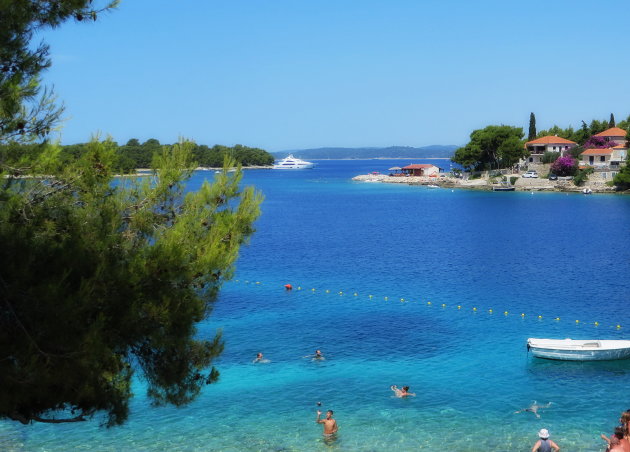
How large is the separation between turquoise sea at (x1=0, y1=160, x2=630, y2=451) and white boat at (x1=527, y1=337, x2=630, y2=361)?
0.33 metres

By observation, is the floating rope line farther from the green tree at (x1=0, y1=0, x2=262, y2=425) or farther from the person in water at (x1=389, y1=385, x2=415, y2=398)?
the green tree at (x1=0, y1=0, x2=262, y2=425)

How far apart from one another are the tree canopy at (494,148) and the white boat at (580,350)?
9618 cm

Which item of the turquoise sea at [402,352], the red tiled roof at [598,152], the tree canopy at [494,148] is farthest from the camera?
the tree canopy at [494,148]

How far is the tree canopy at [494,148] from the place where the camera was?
118312 millimetres

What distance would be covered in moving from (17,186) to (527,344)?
21613 millimetres

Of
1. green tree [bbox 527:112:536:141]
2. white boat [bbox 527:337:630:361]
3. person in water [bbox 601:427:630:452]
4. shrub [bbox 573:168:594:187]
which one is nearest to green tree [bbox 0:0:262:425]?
person in water [bbox 601:427:630:452]

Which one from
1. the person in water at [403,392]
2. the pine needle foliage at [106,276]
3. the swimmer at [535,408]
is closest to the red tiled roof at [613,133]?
the swimmer at [535,408]

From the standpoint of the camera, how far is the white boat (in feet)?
83.5

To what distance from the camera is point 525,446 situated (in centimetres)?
1903

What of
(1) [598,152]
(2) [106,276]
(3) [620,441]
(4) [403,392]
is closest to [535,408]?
(4) [403,392]

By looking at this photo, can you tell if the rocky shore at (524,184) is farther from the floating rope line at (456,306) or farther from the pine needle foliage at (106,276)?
the pine needle foliage at (106,276)

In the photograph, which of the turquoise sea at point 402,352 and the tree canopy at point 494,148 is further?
the tree canopy at point 494,148

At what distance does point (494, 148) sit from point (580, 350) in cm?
10076

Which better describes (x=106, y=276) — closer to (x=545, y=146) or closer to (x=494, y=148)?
(x=494, y=148)
